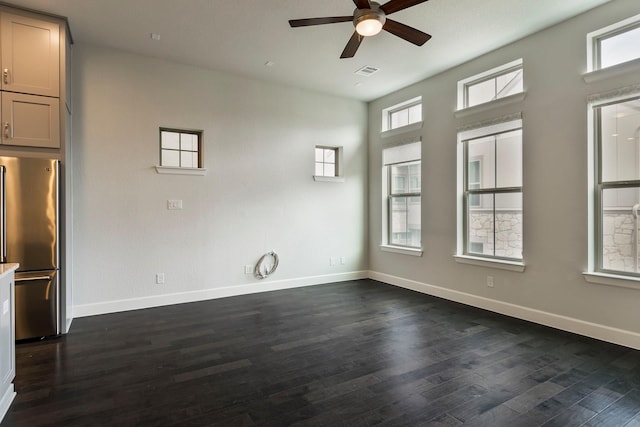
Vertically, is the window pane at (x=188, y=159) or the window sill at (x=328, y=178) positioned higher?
the window pane at (x=188, y=159)

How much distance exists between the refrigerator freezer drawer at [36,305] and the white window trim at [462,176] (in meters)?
4.63

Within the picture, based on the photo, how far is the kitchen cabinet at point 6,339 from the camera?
204cm

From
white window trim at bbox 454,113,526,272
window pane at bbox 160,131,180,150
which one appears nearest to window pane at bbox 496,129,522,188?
white window trim at bbox 454,113,526,272

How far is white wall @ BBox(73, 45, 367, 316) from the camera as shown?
4.01 meters

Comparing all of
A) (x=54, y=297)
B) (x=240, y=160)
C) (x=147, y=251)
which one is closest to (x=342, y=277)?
(x=240, y=160)

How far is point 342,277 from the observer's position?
232 inches

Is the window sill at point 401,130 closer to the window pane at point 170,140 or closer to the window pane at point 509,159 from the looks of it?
the window pane at point 509,159

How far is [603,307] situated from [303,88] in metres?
4.71

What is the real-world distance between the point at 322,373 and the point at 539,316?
2615 millimetres

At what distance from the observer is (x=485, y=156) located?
4.29m

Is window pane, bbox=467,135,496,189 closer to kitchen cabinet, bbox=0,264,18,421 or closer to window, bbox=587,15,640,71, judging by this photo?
window, bbox=587,15,640,71

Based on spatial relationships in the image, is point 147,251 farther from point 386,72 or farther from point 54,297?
point 386,72

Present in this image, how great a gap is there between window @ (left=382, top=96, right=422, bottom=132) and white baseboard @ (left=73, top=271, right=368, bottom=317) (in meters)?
2.68

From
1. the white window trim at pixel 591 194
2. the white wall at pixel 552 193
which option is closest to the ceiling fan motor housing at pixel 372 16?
the white wall at pixel 552 193
